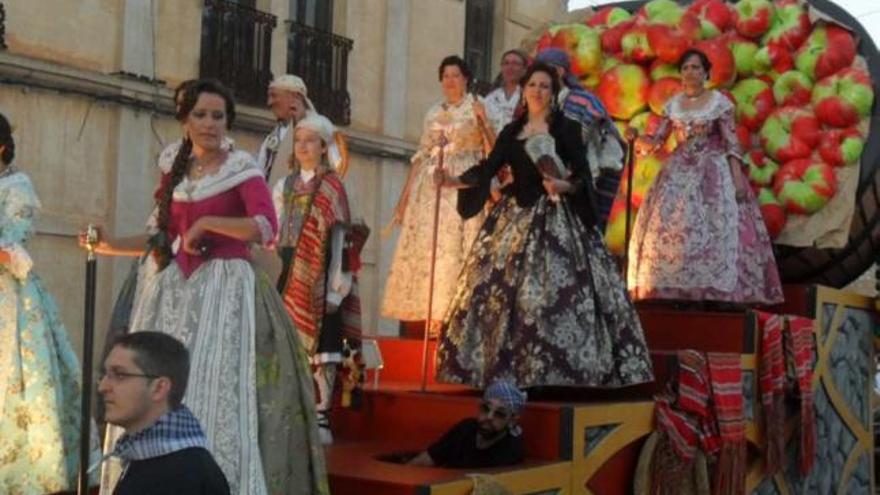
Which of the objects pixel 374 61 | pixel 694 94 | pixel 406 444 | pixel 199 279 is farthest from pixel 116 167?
pixel 199 279

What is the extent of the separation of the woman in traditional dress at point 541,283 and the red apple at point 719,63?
2.24 meters

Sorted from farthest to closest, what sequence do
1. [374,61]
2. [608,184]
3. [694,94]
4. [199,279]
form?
[374,61], [694,94], [608,184], [199,279]

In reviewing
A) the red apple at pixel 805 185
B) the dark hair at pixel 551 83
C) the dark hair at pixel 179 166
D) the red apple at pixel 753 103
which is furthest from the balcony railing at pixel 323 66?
the dark hair at pixel 179 166

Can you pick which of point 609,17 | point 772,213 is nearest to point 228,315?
point 772,213

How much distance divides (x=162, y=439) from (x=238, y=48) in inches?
430

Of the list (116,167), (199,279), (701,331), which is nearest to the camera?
(199,279)

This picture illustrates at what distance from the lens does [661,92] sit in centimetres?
819

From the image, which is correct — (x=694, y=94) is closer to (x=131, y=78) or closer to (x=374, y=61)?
(x=131, y=78)

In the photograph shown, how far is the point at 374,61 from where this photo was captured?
15.4m

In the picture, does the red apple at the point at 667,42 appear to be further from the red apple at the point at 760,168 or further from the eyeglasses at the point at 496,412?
the eyeglasses at the point at 496,412

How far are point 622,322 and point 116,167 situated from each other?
291 inches

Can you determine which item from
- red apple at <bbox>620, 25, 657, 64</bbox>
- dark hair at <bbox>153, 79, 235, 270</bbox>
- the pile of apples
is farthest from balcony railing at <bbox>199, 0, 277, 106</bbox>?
dark hair at <bbox>153, 79, 235, 270</bbox>

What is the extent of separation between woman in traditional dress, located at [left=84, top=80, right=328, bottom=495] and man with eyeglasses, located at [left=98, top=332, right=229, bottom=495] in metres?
1.33

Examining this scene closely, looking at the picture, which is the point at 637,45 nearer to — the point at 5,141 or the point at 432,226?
the point at 432,226
